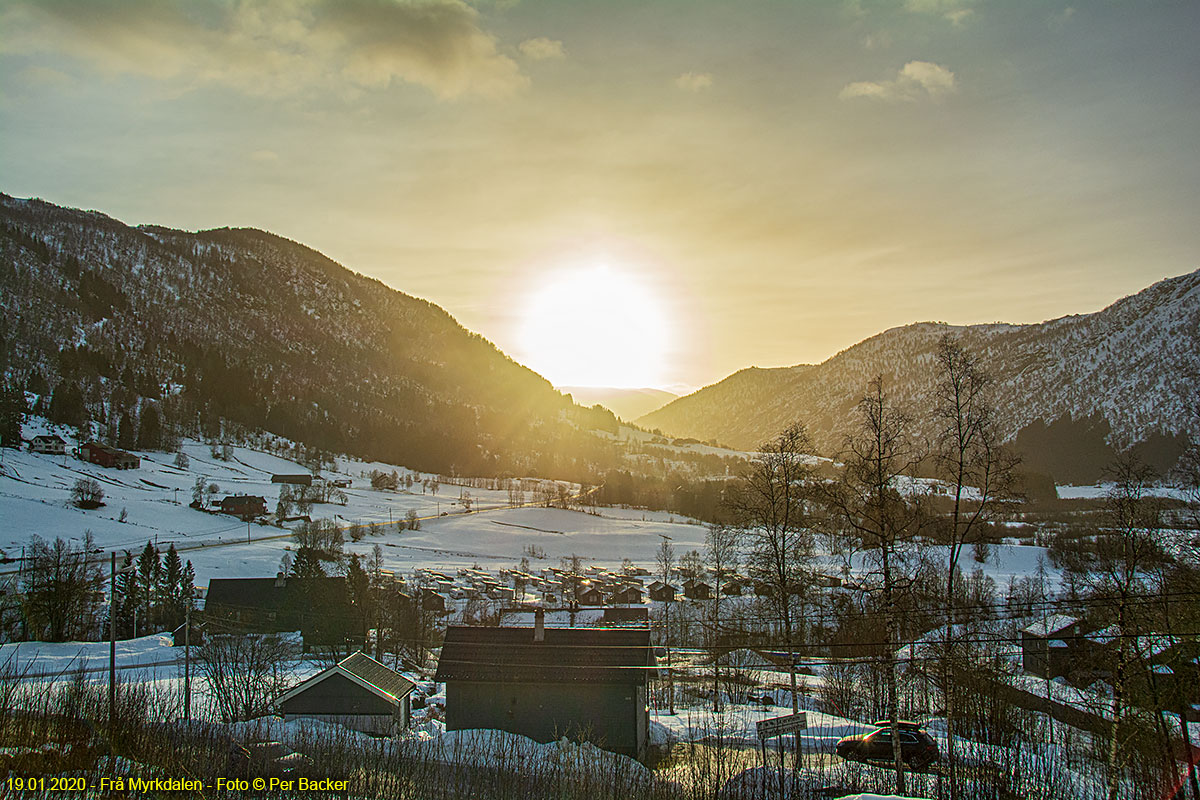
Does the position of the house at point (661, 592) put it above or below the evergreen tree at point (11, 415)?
below

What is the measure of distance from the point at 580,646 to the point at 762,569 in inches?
263

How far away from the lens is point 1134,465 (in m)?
15.2

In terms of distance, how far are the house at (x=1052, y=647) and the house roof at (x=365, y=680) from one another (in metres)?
27.6

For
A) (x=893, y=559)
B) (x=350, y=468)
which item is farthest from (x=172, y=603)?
(x=350, y=468)

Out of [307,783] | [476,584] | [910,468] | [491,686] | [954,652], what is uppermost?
[910,468]

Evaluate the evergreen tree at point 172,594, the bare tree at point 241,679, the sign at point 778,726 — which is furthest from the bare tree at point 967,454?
the evergreen tree at point 172,594

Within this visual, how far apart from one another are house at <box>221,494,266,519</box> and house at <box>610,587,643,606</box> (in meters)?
51.8

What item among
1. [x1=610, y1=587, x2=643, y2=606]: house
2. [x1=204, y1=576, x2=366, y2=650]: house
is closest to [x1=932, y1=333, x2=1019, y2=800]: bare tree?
[x1=204, y1=576, x2=366, y2=650]: house

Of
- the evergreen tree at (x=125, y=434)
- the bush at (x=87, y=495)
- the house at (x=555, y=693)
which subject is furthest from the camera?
the evergreen tree at (x=125, y=434)

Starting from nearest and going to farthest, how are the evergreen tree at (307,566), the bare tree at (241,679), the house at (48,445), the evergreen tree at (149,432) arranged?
the bare tree at (241,679)
the evergreen tree at (307,566)
the house at (48,445)
the evergreen tree at (149,432)

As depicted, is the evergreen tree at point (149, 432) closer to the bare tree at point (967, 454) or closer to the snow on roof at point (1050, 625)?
the snow on roof at point (1050, 625)

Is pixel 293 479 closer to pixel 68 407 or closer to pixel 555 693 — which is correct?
pixel 68 407

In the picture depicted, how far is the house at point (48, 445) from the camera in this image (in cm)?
9844

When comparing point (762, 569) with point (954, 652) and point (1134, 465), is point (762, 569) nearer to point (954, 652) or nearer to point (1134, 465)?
point (954, 652)
